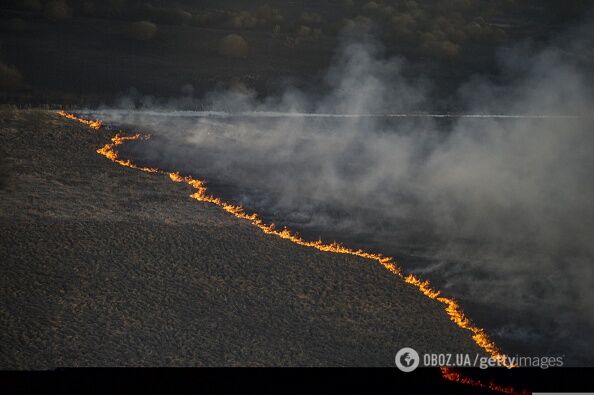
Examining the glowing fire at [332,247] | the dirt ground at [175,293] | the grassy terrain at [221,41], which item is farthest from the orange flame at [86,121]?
the dirt ground at [175,293]

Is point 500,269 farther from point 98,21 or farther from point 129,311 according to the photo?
point 98,21

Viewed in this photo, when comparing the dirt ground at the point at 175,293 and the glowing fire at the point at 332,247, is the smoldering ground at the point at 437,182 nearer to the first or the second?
the glowing fire at the point at 332,247

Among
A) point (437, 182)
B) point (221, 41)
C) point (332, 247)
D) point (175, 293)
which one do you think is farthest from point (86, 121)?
point (221, 41)

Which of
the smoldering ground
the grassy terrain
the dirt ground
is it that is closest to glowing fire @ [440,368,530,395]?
the dirt ground

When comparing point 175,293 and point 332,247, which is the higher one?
point 332,247

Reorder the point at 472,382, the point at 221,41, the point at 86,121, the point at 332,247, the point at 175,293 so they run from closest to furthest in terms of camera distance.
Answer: the point at 472,382
the point at 175,293
the point at 332,247
the point at 86,121
the point at 221,41

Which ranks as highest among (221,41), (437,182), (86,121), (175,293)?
(221,41)

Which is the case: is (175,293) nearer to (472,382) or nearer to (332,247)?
(332,247)

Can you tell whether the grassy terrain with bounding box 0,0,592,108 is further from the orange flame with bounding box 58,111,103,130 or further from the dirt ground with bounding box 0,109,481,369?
the dirt ground with bounding box 0,109,481,369
